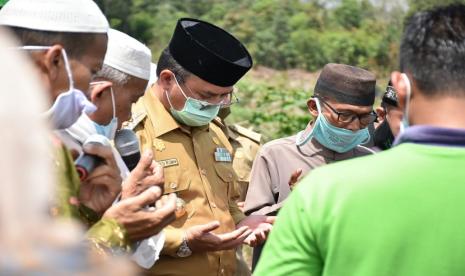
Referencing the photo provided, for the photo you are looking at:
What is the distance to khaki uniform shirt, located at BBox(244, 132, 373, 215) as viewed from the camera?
15.0 ft

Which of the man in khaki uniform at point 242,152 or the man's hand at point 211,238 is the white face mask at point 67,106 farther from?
the man in khaki uniform at point 242,152

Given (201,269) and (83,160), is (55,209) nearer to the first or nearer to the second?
(83,160)

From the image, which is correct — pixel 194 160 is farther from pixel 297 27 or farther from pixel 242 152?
pixel 297 27

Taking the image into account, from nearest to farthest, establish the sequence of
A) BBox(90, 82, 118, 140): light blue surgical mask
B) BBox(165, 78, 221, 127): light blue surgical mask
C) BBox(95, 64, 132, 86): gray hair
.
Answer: BBox(90, 82, 118, 140): light blue surgical mask
BBox(95, 64, 132, 86): gray hair
BBox(165, 78, 221, 127): light blue surgical mask

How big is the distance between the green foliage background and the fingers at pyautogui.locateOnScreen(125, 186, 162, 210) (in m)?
13.8

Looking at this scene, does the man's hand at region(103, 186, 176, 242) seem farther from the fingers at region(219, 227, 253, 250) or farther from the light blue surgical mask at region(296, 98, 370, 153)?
the light blue surgical mask at region(296, 98, 370, 153)

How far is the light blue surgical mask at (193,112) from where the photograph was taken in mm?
4199

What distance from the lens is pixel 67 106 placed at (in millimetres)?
2600

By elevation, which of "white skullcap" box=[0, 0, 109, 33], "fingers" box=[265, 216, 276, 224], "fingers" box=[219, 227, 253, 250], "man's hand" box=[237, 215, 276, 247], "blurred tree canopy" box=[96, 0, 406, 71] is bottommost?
→ "blurred tree canopy" box=[96, 0, 406, 71]

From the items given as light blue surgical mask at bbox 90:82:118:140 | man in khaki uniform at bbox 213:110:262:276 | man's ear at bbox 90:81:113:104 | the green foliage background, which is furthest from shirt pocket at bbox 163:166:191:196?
the green foliage background

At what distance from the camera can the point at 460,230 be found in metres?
2.41

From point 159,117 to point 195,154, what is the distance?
24cm

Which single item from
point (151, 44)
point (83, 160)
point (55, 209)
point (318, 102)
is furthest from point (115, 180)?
point (151, 44)

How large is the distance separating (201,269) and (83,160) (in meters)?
1.58
